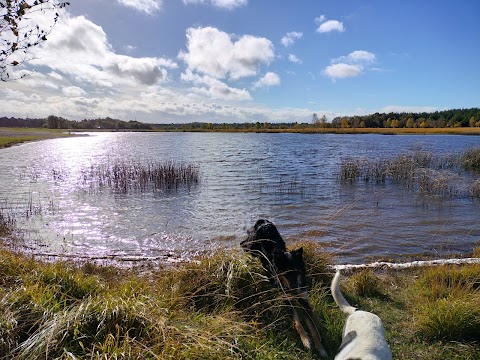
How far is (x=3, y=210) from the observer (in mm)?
13641

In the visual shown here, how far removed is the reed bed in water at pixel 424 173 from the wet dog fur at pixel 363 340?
1572 centimetres

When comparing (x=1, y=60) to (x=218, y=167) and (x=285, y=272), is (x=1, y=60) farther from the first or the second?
(x=218, y=167)

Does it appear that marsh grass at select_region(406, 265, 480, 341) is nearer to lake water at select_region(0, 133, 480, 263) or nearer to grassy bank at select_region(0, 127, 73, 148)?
A: lake water at select_region(0, 133, 480, 263)

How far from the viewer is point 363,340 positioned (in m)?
3.19

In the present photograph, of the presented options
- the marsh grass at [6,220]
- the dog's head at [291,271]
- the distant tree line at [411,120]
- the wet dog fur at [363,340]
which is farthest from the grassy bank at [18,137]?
the distant tree line at [411,120]

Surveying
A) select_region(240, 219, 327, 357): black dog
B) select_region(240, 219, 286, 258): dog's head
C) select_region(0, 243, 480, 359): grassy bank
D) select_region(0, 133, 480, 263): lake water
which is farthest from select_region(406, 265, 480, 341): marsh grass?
select_region(0, 133, 480, 263): lake water

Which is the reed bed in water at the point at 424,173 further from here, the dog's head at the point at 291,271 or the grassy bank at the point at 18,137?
the grassy bank at the point at 18,137

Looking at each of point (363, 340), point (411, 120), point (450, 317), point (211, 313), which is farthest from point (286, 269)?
point (411, 120)

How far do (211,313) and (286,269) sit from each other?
1.27 metres

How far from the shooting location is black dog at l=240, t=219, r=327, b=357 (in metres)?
4.13

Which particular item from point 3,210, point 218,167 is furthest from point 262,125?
point 3,210

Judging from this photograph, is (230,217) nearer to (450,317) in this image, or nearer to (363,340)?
(450,317)

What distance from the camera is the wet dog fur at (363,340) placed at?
3008 mm

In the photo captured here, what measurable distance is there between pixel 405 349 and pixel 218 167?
83.9 feet
